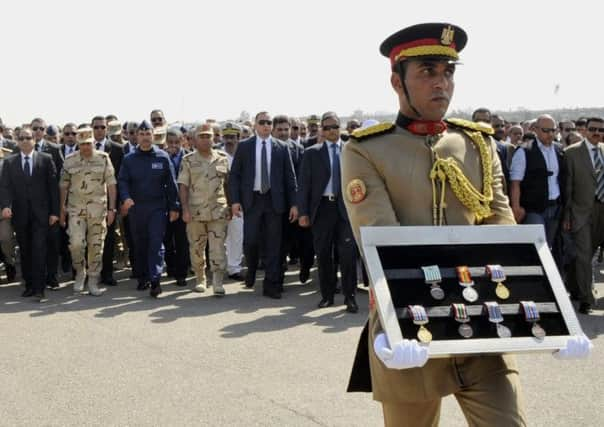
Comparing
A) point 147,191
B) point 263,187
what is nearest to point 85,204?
point 147,191

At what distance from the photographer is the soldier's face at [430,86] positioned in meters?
2.82

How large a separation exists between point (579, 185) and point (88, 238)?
5721 mm

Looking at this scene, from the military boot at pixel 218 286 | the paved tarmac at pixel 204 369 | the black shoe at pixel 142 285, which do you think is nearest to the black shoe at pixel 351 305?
the paved tarmac at pixel 204 369

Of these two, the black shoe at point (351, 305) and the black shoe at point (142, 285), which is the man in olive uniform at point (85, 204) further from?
the black shoe at point (351, 305)

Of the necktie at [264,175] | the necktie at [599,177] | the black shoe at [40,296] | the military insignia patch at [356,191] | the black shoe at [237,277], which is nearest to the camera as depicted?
the military insignia patch at [356,191]

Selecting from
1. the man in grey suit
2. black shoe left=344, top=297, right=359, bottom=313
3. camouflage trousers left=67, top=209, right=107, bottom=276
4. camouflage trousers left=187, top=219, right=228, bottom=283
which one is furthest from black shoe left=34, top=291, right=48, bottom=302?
the man in grey suit

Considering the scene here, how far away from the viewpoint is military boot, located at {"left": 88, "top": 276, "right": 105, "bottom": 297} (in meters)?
8.78

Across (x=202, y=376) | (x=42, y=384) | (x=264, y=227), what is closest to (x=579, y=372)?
(x=202, y=376)

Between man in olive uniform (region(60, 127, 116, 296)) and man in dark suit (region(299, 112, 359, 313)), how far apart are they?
2602 millimetres

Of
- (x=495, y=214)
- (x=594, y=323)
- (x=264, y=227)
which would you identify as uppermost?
(x=495, y=214)

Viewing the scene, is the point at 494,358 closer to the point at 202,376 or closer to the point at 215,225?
the point at 202,376

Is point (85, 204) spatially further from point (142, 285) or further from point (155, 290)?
point (155, 290)

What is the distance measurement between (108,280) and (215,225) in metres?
1.70

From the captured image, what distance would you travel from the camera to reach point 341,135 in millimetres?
8586
